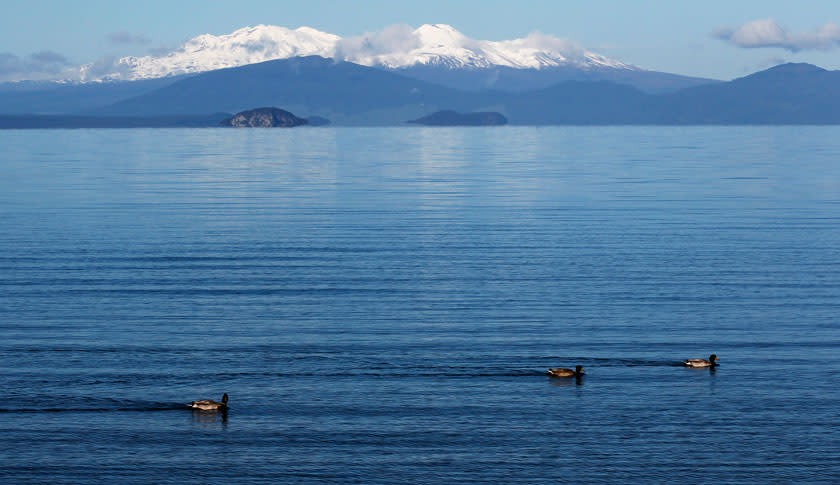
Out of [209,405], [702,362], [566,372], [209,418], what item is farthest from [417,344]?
[209,418]

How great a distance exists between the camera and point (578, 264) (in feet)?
183

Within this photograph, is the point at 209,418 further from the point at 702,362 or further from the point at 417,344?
the point at 702,362

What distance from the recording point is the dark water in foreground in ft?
93.4

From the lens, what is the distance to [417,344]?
38938 millimetres

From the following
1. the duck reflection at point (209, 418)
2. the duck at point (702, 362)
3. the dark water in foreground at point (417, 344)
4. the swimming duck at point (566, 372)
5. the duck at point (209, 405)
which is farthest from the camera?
the duck at point (702, 362)

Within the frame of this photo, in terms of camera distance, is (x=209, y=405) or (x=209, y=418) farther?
(x=209, y=405)

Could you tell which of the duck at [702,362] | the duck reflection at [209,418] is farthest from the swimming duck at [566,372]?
the duck reflection at [209,418]

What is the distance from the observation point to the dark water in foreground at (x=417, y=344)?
93.4 ft

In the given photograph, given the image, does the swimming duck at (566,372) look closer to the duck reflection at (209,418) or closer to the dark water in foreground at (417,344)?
the dark water in foreground at (417,344)

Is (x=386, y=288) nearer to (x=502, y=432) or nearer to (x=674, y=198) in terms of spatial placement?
(x=502, y=432)

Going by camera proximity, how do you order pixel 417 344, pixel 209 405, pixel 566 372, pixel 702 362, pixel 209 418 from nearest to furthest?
pixel 209 418, pixel 209 405, pixel 566 372, pixel 702 362, pixel 417 344

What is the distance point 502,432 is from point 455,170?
10990cm

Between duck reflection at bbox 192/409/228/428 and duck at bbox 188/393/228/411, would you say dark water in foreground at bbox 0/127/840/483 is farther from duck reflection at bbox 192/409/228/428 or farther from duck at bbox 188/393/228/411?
duck at bbox 188/393/228/411

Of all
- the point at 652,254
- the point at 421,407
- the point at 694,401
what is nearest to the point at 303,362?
the point at 421,407
